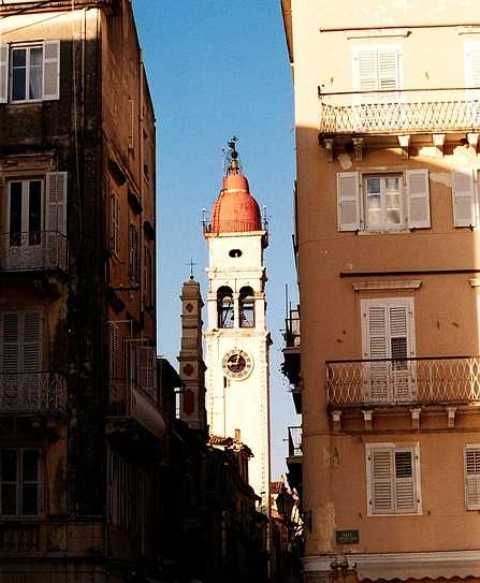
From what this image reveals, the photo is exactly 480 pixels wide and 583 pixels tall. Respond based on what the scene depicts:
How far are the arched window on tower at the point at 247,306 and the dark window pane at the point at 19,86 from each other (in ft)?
231

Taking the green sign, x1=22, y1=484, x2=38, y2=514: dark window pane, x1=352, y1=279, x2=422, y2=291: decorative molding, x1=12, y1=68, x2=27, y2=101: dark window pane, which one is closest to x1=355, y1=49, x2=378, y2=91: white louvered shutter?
x1=352, y1=279, x2=422, y2=291: decorative molding

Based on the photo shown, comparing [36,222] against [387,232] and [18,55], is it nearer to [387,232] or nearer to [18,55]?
[18,55]

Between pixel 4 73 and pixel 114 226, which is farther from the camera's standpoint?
pixel 114 226

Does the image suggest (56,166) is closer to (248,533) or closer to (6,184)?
(6,184)

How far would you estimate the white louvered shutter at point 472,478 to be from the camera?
31.6m

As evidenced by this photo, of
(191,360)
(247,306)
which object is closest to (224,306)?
(247,306)

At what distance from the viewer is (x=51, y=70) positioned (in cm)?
3738

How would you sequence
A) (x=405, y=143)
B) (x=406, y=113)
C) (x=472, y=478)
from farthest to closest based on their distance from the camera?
(x=406, y=113)
(x=405, y=143)
(x=472, y=478)

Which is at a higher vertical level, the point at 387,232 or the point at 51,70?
the point at 51,70

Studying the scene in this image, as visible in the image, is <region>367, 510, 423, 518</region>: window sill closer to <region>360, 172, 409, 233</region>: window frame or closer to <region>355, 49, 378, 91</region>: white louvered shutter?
<region>360, 172, 409, 233</region>: window frame

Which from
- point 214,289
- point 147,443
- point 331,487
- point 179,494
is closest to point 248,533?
point 214,289

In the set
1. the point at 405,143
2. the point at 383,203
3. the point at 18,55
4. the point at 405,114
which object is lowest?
the point at 383,203

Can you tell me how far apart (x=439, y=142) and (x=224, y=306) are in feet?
257

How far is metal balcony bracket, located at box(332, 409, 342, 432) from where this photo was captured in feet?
105
